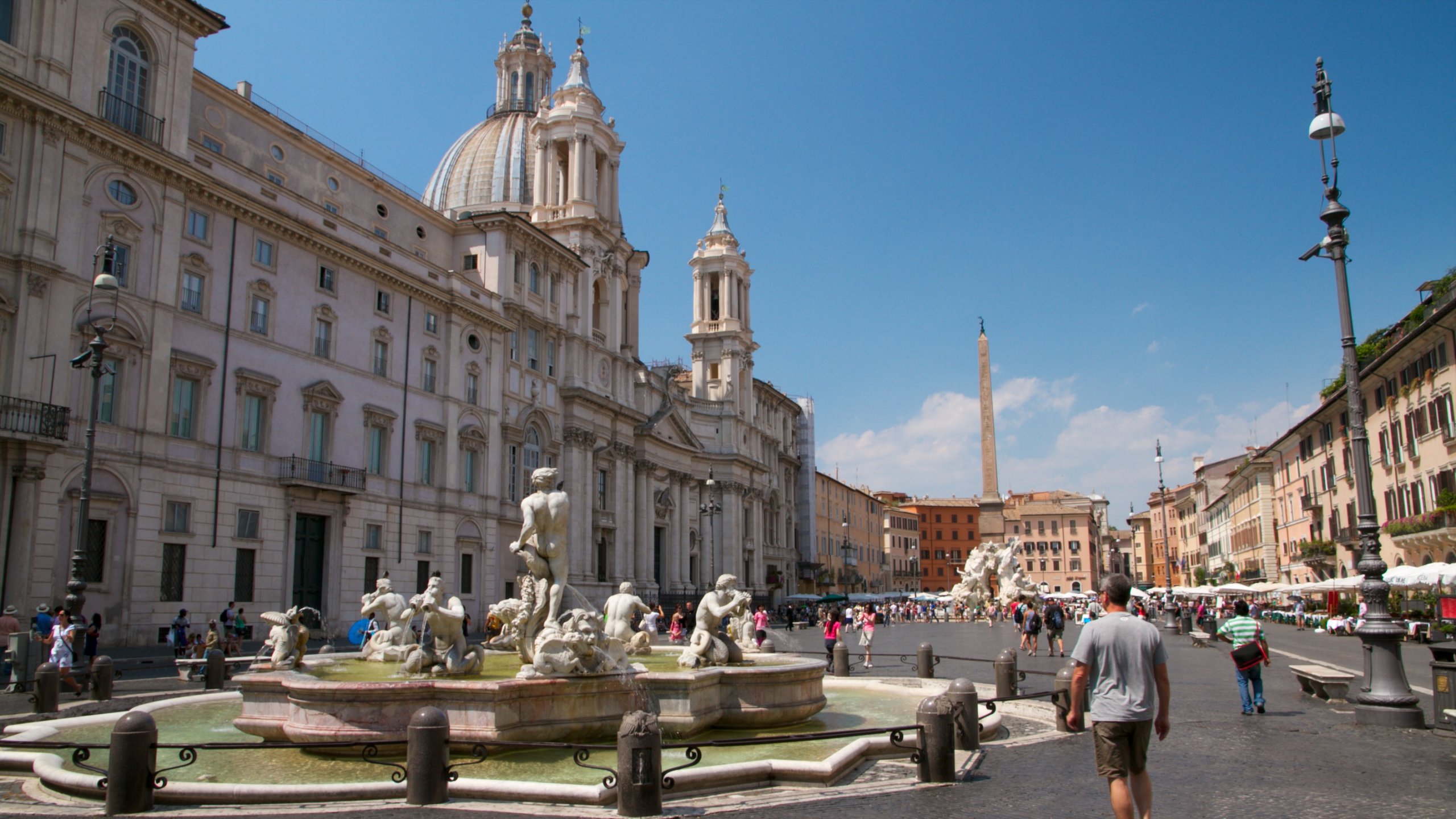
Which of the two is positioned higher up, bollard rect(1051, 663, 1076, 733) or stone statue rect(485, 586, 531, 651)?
stone statue rect(485, 586, 531, 651)

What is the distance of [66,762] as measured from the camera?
29.7 feet

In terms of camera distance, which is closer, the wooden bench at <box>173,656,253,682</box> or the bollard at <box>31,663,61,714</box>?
the bollard at <box>31,663,61,714</box>

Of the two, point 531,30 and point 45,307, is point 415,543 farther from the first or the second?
point 531,30

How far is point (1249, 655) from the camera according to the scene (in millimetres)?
13125

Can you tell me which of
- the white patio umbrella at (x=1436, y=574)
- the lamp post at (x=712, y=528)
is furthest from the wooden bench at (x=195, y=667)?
the lamp post at (x=712, y=528)

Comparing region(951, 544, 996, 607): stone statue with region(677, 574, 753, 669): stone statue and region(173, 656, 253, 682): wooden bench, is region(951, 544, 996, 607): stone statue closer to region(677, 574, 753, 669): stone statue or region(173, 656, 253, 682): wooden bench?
region(173, 656, 253, 682): wooden bench

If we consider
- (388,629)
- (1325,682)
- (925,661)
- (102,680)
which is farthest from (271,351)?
(1325,682)

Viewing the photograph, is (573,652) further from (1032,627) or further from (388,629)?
(1032,627)

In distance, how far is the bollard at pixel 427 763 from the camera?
764 cm

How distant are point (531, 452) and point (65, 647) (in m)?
27.5

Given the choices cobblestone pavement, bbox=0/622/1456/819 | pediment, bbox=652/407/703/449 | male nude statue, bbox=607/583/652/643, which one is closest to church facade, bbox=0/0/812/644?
pediment, bbox=652/407/703/449

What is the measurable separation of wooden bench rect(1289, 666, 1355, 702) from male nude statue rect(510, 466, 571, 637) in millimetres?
11237

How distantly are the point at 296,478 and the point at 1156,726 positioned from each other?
27.3m

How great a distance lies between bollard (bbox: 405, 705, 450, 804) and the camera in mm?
7645
